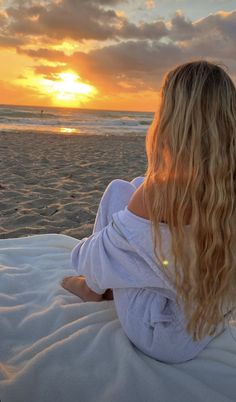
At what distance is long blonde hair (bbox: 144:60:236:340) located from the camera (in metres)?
1.48

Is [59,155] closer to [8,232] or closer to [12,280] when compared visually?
[8,232]

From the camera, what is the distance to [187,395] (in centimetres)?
159

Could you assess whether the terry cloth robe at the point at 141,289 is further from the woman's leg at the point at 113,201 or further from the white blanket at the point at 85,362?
the woman's leg at the point at 113,201

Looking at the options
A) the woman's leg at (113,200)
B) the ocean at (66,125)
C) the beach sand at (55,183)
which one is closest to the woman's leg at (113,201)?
the woman's leg at (113,200)

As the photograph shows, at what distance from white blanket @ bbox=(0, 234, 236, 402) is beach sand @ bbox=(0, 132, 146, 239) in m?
1.60

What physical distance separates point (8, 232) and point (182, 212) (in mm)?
2552

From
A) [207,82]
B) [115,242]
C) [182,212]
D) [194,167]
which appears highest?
[207,82]

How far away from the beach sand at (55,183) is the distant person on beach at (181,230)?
6.43ft

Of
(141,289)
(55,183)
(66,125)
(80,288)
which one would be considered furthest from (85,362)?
(66,125)

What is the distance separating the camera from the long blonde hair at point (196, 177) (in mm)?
1482

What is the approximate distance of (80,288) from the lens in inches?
89.5

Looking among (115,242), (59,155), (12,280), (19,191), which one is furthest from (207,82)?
(59,155)

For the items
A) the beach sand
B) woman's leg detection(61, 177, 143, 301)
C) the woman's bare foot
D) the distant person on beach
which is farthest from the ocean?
the distant person on beach

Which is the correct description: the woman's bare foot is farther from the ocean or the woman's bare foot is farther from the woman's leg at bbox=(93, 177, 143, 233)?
the ocean
